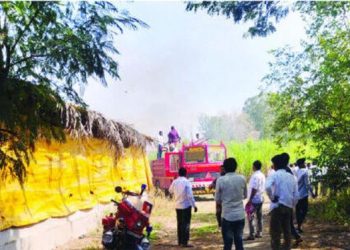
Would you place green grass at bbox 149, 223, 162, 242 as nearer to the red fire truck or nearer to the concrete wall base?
the concrete wall base

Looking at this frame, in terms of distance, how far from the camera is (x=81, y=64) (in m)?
4.69

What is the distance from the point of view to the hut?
865cm

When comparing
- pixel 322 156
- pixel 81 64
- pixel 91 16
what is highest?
pixel 91 16

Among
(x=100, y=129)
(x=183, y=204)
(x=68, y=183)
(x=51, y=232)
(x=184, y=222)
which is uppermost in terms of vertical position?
(x=100, y=129)

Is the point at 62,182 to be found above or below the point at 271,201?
above

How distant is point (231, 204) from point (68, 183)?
5600 millimetres

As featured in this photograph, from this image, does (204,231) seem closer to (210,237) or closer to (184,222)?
(210,237)

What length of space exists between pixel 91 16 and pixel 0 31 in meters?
0.89

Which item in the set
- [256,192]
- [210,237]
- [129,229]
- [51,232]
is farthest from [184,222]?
[51,232]

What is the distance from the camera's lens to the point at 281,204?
7.62m

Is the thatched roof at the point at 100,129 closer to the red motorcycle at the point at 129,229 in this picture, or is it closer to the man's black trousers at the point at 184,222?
the red motorcycle at the point at 129,229

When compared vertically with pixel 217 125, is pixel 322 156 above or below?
below

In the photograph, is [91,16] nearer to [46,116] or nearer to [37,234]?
[46,116]

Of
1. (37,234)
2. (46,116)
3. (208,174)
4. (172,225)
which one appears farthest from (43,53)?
(208,174)
